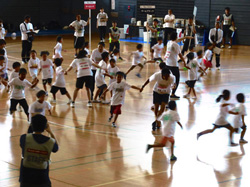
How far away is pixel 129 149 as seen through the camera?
32.9 feet

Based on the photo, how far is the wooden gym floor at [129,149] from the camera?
27.2 feet

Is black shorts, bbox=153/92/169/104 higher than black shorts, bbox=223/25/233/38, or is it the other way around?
black shorts, bbox=223/25/233/38

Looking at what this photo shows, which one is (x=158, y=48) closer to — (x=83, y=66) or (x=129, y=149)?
(x=83, y=66)

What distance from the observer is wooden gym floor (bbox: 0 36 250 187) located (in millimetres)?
8305

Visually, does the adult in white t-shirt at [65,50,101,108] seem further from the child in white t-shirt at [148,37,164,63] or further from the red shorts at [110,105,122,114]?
the child in white t-shirt at [148,37,164,63]

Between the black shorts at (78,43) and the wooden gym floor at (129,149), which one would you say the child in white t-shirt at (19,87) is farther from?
the black shorts at (78,43)

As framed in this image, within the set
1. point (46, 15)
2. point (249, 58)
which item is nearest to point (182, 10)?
point (249, 58)

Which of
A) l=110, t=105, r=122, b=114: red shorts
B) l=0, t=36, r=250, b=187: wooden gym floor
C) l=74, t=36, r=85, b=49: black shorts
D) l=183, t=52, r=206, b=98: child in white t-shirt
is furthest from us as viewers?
l=74, t=36, r=85, b=49: black shorts

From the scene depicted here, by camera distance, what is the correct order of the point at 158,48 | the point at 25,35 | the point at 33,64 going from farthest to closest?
the point at 25,35 → the point at 158,48 → the point at 33,64

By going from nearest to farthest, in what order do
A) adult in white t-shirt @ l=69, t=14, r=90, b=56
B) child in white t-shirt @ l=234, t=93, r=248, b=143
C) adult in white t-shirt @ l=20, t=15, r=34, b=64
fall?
child in white t-shirt @ l=234, t=93, r=248, b=143 < adult in white t-shirt @ l=20, t=15, r=34, b=64 < adult in white t-shirt @ l=69, t=14, r=90, b=56

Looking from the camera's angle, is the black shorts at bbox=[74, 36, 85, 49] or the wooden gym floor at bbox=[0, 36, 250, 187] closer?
the wooden gym floor at bbox=[0, 36, 250, 187]

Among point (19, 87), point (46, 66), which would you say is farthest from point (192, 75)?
point (19, 87)

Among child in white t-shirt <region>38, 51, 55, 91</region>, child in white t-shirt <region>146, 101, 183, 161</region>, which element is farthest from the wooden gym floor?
child in white t-shirt <region>38, 51, 55, 91</region>

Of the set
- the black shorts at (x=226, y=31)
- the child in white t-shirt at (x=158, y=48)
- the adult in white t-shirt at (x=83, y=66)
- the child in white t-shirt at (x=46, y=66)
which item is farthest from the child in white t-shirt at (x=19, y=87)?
the black shorts at (x=226, y=31)
